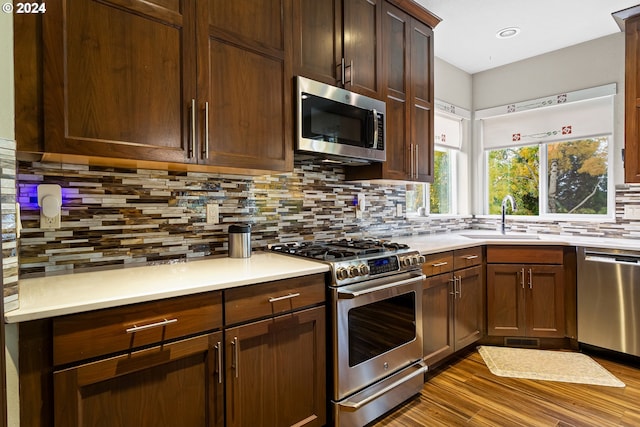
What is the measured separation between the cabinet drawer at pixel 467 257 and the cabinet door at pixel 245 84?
1.49m

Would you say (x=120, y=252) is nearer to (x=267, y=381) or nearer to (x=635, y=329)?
(x=267, y=381)

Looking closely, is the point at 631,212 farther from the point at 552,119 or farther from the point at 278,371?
the point at 278,371

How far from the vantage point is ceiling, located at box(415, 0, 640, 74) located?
8.08 ft

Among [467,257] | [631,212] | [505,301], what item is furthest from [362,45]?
[631,212]

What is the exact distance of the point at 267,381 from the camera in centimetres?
142

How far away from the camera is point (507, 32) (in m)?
2.87

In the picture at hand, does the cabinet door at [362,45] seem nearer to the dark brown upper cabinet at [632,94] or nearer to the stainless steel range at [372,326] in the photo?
the stainless steel range at [372,326]

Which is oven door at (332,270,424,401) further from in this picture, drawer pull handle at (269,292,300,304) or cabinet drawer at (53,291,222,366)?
cabinet drawer at (53,291,222,366)

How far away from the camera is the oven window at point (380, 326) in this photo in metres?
1.72

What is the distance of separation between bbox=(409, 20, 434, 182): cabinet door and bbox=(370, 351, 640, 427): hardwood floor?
4.91ft

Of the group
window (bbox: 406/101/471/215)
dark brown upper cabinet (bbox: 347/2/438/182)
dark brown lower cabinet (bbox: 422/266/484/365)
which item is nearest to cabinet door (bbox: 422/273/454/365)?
dark brown lower cabinet (bbox: 422/266/484/365)

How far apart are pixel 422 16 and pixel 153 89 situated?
2.16 meters

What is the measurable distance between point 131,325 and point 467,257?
2307 millimetres

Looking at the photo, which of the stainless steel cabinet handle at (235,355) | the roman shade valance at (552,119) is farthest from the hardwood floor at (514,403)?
the roman shade valance at (552,119)
